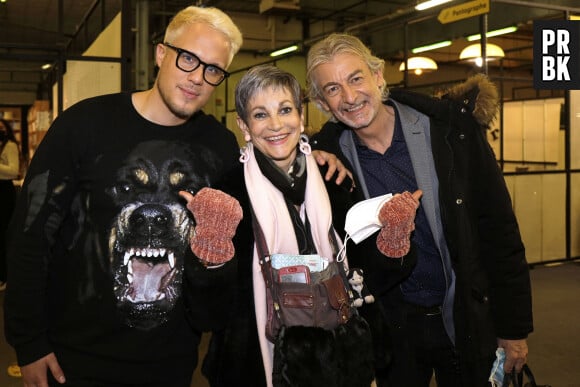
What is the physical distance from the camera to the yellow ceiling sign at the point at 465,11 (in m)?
6.26

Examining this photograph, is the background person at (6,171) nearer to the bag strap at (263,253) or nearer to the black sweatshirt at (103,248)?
the black sweatshirt at (103,248)

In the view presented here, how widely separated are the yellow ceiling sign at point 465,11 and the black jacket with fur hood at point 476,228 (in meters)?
4.61

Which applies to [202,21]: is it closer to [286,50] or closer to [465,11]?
[465,11]

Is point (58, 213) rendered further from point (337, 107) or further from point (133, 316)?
point (337, 107)

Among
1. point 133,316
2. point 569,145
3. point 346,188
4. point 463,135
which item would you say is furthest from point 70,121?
point 569,145

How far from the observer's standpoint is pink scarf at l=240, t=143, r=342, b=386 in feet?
5.42

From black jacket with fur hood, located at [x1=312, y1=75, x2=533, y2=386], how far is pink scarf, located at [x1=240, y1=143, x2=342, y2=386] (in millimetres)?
244

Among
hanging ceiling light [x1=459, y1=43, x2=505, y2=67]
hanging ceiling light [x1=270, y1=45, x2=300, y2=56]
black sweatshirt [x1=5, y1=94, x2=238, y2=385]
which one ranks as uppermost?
hanging ceiling light [x1=270, y1=45, x2=300, y2=56]

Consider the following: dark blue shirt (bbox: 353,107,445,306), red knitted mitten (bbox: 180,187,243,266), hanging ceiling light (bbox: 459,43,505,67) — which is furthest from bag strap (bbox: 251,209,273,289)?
hanging ceiling light (bbox: 459,43,505,67)

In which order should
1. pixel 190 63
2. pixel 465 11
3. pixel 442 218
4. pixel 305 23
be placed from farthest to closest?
pixel 305 23 < pixel 465 11 < pixel 442 218 < pixel 190 63

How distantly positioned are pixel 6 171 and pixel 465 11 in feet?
17.5

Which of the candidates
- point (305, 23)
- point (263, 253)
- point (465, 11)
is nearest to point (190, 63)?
point (263, 253)

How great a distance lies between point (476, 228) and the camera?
208 centimetres

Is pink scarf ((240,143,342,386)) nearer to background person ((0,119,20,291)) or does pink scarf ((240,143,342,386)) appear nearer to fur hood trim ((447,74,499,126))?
fur hood trim ((447,74,499,126))
